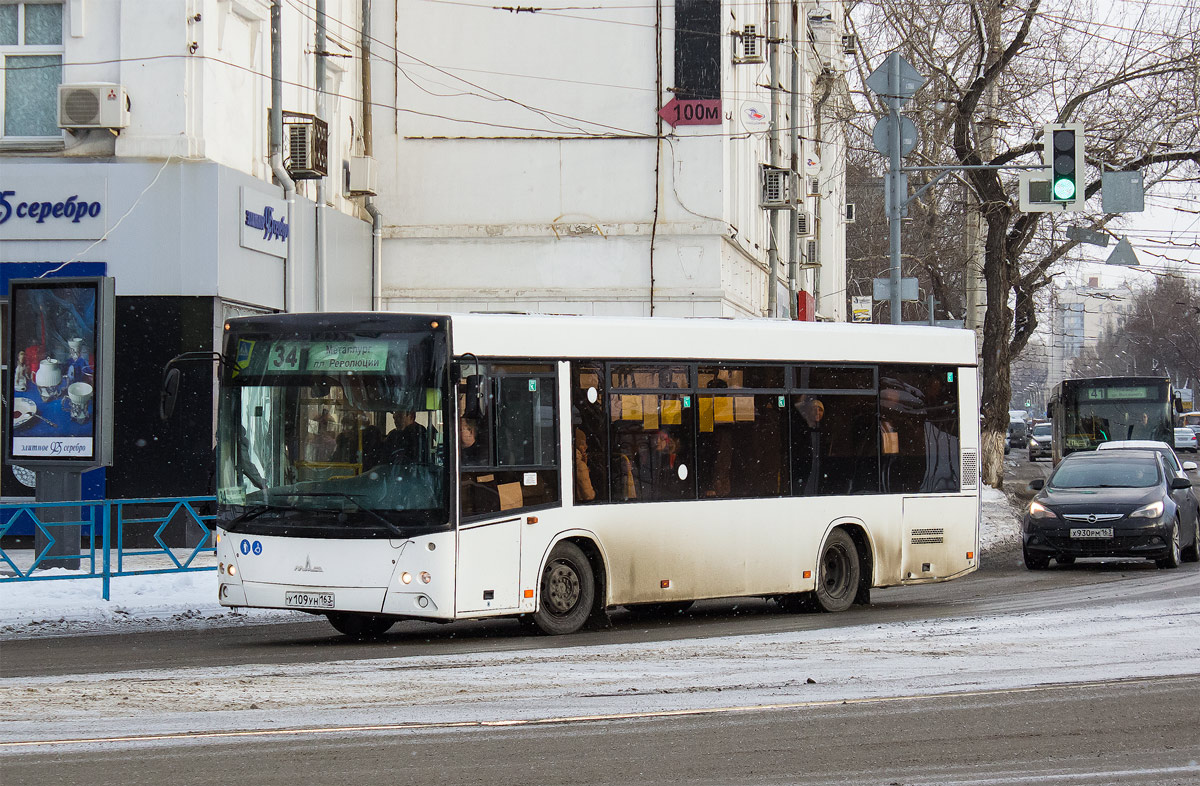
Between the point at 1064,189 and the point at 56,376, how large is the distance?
1291cm

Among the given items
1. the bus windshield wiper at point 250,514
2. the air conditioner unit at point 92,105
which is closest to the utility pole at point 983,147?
the air conditioner unit at point 92,105

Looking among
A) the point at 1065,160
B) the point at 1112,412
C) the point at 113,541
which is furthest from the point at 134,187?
the point at 1112,412

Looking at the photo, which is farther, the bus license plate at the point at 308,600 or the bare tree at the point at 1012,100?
the bare tree at the point at 1012,100

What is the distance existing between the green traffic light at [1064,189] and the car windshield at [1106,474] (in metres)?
3.51

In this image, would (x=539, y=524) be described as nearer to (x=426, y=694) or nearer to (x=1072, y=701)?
(x=426, y=694)

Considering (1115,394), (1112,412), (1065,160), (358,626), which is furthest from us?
(1115,394)

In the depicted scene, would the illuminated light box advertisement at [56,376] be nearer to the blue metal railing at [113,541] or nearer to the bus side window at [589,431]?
the blue metal railing at [113,541]

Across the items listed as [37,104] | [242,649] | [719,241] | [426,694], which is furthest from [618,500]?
[719,241]

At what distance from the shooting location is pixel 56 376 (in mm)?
16500

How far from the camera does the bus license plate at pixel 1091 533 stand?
62.9 feet

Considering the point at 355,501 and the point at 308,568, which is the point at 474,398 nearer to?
the point at 355,501

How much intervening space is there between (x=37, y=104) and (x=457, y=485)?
11.5m

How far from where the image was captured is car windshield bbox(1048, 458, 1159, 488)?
67.0 feet

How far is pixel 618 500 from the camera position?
518 inches
